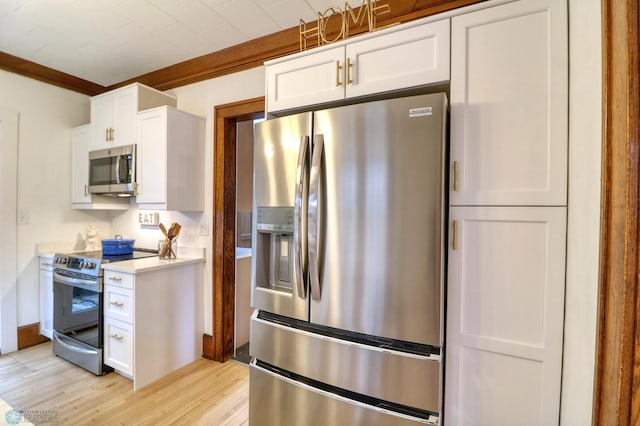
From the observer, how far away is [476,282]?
3.86 feet

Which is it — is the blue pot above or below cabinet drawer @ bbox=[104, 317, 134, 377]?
above

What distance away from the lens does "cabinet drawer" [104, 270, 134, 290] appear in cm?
211

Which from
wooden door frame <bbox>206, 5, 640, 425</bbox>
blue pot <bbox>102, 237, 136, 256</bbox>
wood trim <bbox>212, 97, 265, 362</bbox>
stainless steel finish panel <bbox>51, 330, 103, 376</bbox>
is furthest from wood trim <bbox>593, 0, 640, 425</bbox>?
blue pot <bbox>102, 237, 136, 256</bbox>

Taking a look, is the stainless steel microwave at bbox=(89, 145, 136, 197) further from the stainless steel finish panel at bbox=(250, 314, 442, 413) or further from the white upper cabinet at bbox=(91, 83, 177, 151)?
the stainless steel finish panel at bbox=(250, 314, 442, 413)

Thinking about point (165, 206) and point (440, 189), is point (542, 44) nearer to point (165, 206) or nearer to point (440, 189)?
point (440, 189)

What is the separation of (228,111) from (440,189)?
207 cm

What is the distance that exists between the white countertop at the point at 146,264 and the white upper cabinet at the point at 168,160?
17.7 inches

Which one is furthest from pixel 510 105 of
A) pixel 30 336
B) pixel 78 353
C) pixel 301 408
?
pixel 30 336

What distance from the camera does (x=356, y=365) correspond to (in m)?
1.26

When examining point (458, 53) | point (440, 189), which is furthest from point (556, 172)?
point (458, 53)

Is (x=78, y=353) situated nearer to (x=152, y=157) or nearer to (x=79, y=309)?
(x=79, y=309)

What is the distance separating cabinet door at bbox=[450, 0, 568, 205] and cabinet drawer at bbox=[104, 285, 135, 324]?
7.52ft

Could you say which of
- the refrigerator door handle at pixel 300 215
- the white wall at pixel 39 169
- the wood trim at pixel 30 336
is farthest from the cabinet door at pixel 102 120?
the refrigerator door handle at pixel 300 215

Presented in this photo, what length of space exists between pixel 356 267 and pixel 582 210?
0.82m
